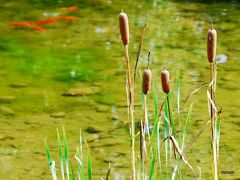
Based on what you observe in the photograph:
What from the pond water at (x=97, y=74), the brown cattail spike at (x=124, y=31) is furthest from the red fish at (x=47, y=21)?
the brown cattail spike at (x=124, y=31)

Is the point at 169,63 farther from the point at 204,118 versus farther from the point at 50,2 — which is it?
the point at 50,2

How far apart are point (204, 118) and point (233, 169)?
1.76ft

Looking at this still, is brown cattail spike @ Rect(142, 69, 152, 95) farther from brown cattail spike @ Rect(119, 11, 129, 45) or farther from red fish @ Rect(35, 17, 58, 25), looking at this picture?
red fish @ Rect(35, 17, 58, 25)

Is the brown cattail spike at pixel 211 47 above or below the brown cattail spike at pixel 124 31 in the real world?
below

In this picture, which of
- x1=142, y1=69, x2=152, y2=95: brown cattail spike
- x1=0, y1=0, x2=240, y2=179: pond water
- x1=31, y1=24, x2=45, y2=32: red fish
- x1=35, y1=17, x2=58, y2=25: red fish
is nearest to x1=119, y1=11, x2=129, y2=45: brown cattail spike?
x1=142, y1=69, x2=152, y2=95: brown cattail spike

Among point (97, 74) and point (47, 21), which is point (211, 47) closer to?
point (97, 74)

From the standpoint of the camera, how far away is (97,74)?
3.41 m

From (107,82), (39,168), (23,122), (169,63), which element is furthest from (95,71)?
(39,168)

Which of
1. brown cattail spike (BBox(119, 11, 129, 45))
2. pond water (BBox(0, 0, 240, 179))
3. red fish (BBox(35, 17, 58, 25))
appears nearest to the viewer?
brown cattail spike (BBox(119, 11, 129, 45))

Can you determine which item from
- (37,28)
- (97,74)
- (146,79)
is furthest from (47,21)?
(146,79)

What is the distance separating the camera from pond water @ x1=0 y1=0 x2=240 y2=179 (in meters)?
2.51

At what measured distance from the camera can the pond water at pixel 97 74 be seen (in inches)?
98.9

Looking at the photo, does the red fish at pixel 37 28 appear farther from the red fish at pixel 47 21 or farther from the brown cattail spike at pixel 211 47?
the brown cattail spike at pixel 211 47

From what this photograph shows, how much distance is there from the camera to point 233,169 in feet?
7.51
